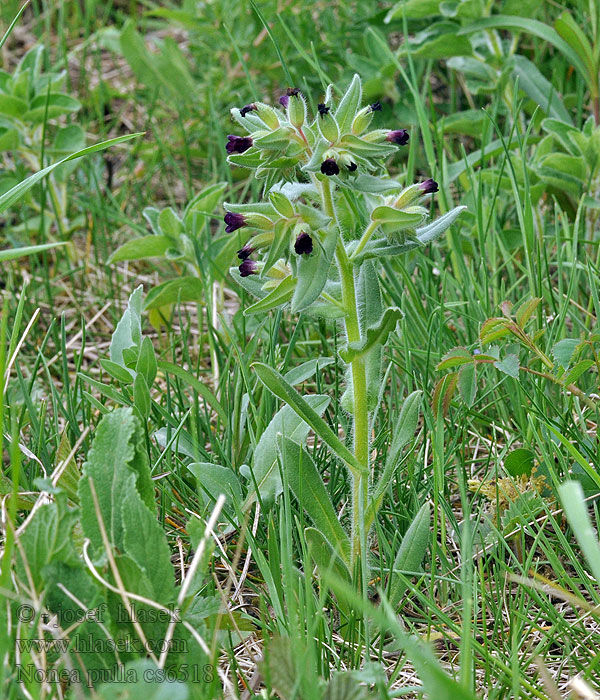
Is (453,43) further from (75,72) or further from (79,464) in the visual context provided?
(75,72)

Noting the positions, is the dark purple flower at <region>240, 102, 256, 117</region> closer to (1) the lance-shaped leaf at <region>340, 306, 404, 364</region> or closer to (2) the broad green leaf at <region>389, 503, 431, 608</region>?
(1) the lance-shaped leaf at <region>340, 306, 404, 364</region>

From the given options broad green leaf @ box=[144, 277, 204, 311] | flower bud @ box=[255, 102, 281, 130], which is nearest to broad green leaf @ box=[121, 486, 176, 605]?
flower bud @ box=[255, 102, 281, 130]

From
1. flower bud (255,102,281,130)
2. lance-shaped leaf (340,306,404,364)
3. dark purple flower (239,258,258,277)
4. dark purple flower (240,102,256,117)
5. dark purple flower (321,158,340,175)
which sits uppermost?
dark purple flower (240,102,256,117)

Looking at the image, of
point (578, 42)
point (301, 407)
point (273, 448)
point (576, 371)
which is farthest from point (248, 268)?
point (578, 42)

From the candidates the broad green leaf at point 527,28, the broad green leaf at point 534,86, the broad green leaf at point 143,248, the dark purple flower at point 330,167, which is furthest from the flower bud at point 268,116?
the broad green leaf at point 534,86

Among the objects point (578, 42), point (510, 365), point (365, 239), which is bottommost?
point (510, 365)

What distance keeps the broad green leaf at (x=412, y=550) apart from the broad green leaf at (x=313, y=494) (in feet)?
0.37

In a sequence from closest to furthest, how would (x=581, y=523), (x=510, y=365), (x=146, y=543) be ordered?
(x=581, y=523) < (x=146, y=543) < (x=510, y=365)

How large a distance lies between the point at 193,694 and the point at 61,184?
2652mm

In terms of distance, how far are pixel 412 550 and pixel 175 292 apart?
139 cm

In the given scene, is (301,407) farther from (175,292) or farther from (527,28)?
(527,28)

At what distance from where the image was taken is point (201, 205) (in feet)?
8.84

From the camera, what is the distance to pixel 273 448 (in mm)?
1819

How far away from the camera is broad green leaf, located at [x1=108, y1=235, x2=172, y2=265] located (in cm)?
271
